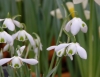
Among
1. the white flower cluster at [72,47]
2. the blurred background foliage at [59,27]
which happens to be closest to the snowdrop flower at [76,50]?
the white flower cluster at [72,47]

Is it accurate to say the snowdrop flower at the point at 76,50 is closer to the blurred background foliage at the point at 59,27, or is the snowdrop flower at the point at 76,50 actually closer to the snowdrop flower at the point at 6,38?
the snowdrop flower at the point at 6,38

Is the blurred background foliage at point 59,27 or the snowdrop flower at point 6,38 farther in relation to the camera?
the blurred background foliage at point 59,27

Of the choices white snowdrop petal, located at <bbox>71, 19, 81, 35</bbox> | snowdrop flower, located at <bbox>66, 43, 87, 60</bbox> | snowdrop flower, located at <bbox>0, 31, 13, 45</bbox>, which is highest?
white snowdrop petal, located at <bbox>71, 19, 81, 35</bbox>

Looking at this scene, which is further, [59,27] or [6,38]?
[59,27]

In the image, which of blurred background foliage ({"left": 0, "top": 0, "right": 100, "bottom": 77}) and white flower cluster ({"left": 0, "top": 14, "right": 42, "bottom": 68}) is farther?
blurred background foliage ({"left": 0, "top": 0, "right": 100, "bottom": 77})

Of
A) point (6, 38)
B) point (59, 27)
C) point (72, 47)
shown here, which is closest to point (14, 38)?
point (6, 38)

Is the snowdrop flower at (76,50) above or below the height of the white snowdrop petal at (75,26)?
below

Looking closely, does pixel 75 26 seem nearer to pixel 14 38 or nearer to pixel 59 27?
pixel 14 38

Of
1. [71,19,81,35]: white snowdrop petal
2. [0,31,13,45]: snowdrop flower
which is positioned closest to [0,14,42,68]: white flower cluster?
[0,31,13,45]: snowdrop flower

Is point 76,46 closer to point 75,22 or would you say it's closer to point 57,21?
point 75,22

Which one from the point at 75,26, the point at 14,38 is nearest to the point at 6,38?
the point at 14,38

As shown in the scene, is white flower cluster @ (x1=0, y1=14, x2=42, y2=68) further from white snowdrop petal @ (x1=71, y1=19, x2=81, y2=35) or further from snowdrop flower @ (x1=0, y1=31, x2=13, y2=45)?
white snowdrop petal @ (x1=71, y1=19, x2=81, y2=35)

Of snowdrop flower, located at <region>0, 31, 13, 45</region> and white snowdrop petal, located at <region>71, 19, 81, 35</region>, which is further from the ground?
white snowdrop petal, located at <region>71, 19, 81, 35</region>
